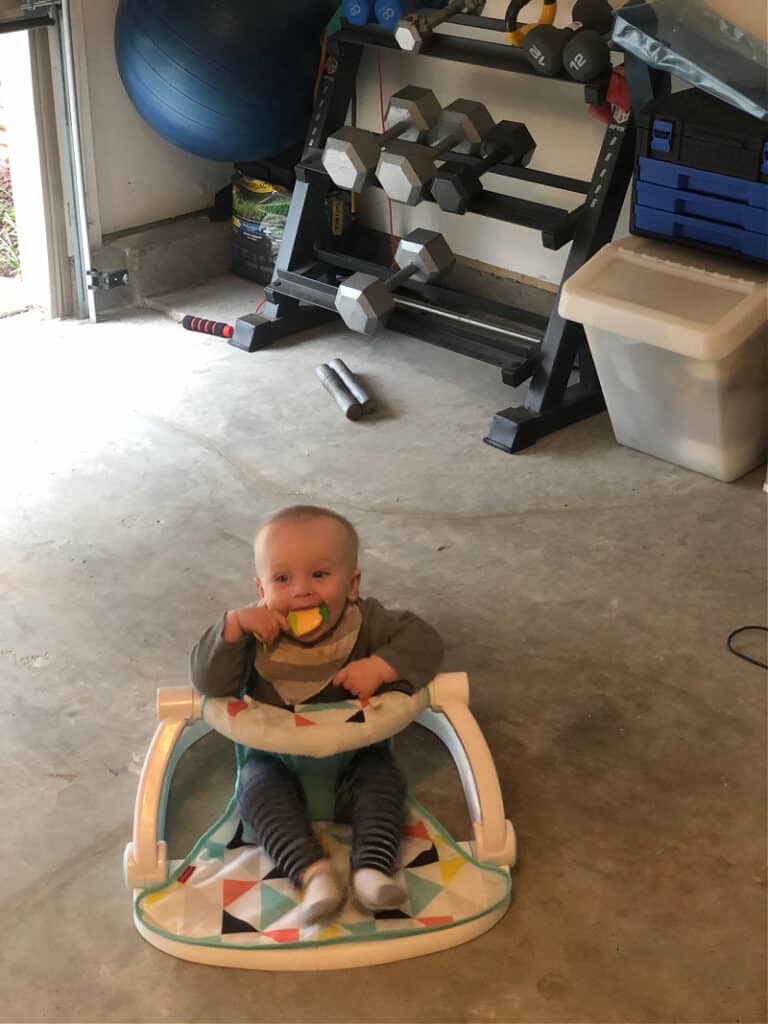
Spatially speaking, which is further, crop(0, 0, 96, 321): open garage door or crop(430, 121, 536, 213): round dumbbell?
crop(0, 0, 96, 321): open garage door

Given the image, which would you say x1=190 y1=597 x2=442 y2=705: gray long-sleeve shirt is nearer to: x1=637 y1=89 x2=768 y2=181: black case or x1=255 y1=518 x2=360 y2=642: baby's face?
x1=255 y1=518 x2=360 y2=642: baby's face

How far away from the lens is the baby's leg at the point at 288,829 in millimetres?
1578

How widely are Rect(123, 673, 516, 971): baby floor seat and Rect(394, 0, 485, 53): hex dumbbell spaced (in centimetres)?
177

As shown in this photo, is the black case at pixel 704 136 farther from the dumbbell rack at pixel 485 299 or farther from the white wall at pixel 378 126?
the white wall at pixel 378 126

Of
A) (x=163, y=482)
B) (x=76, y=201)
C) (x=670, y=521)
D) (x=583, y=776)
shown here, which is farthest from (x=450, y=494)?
(x=76, y=201)

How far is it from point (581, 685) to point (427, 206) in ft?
6.47

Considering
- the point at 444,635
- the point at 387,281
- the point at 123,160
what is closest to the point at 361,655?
the point at 444,635

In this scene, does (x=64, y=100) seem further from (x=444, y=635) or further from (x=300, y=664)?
(x=300, y=664)

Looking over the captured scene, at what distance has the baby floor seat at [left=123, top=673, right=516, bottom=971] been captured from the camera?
157 centimetres

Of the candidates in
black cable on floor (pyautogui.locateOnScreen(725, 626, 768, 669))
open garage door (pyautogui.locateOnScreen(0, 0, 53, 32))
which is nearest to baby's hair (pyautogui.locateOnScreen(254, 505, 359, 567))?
black cable on floor (pyautogui.locateOnScreen(725, 626, 768, 669))

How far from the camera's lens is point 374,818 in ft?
5.54

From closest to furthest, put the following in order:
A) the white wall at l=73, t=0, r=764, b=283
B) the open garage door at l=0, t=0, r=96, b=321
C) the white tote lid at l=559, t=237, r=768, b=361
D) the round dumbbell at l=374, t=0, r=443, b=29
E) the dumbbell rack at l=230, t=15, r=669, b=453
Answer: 1. the white tote lid at l=559, t=237, r=768, b=361
2. the dumbbell rack at l=230, t=15, r=669, b=453
3. the round dumbbell at l=374, t=0, r=443, b=29
4. the open garage door at l=0, t=0, r=96, b=321
5. the white wall at l=73, t=0, r=764, b=283

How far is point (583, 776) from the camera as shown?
192 cm

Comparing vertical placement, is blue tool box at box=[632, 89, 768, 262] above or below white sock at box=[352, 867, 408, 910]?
above
